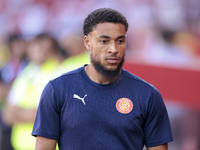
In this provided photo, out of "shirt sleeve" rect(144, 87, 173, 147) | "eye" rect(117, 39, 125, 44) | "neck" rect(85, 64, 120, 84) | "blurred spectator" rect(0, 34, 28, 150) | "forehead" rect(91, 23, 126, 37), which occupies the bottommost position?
"shirt sleeve" rect(144, 87, 173, 147)

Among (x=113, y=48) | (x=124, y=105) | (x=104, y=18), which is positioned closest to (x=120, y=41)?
(x=113, y=48)

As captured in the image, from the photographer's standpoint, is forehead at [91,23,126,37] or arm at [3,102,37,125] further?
arm at [3,102,37,125]

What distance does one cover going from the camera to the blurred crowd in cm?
558

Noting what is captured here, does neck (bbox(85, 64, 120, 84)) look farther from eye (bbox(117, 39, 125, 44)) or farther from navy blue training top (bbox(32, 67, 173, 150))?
eye (bbox(117, 39, 125, 44))

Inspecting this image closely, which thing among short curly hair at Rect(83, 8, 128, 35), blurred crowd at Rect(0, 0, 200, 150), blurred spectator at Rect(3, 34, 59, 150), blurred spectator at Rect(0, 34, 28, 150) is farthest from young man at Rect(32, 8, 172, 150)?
blurred spectator at Rect(0, 34, 28, 150)

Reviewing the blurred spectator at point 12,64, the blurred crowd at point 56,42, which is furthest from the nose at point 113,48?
the blurred spectator at point 12,64

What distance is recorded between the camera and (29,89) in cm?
579

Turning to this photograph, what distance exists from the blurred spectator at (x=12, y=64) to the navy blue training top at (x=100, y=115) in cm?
414

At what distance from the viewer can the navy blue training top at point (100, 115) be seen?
211cm

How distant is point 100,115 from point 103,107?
60 millimetres

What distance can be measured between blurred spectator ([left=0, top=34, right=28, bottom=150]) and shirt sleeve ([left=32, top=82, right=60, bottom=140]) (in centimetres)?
414

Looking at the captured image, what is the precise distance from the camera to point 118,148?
6.93 feet

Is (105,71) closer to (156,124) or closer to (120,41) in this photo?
(120,41)

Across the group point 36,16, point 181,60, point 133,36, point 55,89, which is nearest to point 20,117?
point 36,16
